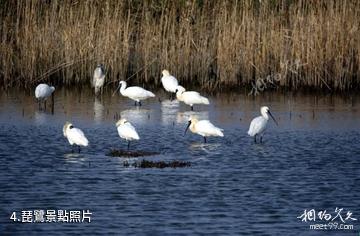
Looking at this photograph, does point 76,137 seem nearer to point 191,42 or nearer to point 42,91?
point 42,91

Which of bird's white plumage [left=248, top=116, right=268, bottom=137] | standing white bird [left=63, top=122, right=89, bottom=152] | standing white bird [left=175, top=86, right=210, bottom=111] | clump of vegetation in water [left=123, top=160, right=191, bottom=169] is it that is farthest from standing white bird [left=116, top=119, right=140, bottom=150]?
standing white bird [left=175, top=86, right=210, bottom=111]

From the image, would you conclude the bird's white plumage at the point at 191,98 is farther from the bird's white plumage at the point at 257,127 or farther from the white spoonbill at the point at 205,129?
the bird's white plumage at the point at 257,127

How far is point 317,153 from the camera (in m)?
13.4

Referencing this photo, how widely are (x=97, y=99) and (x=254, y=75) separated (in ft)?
9.11

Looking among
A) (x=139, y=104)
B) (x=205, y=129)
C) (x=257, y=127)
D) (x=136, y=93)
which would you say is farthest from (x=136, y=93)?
(x=257, y=127)

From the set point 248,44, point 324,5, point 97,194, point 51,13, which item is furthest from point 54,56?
point 97,194

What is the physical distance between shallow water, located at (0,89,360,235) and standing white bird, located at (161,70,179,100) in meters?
0.38

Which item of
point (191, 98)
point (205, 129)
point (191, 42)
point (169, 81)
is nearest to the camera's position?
point (205, 129)

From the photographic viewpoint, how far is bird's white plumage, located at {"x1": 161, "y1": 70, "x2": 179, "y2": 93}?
60.0 ft

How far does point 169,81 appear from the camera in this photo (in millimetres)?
18312

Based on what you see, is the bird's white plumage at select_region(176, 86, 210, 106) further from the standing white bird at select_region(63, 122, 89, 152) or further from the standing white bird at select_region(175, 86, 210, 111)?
the standing white bird at select_region(63, 122, 89, 152)

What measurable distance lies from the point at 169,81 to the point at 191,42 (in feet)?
3.13

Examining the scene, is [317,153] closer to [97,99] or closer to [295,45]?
[295,45]

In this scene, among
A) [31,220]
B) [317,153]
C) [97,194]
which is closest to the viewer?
[31,220]
